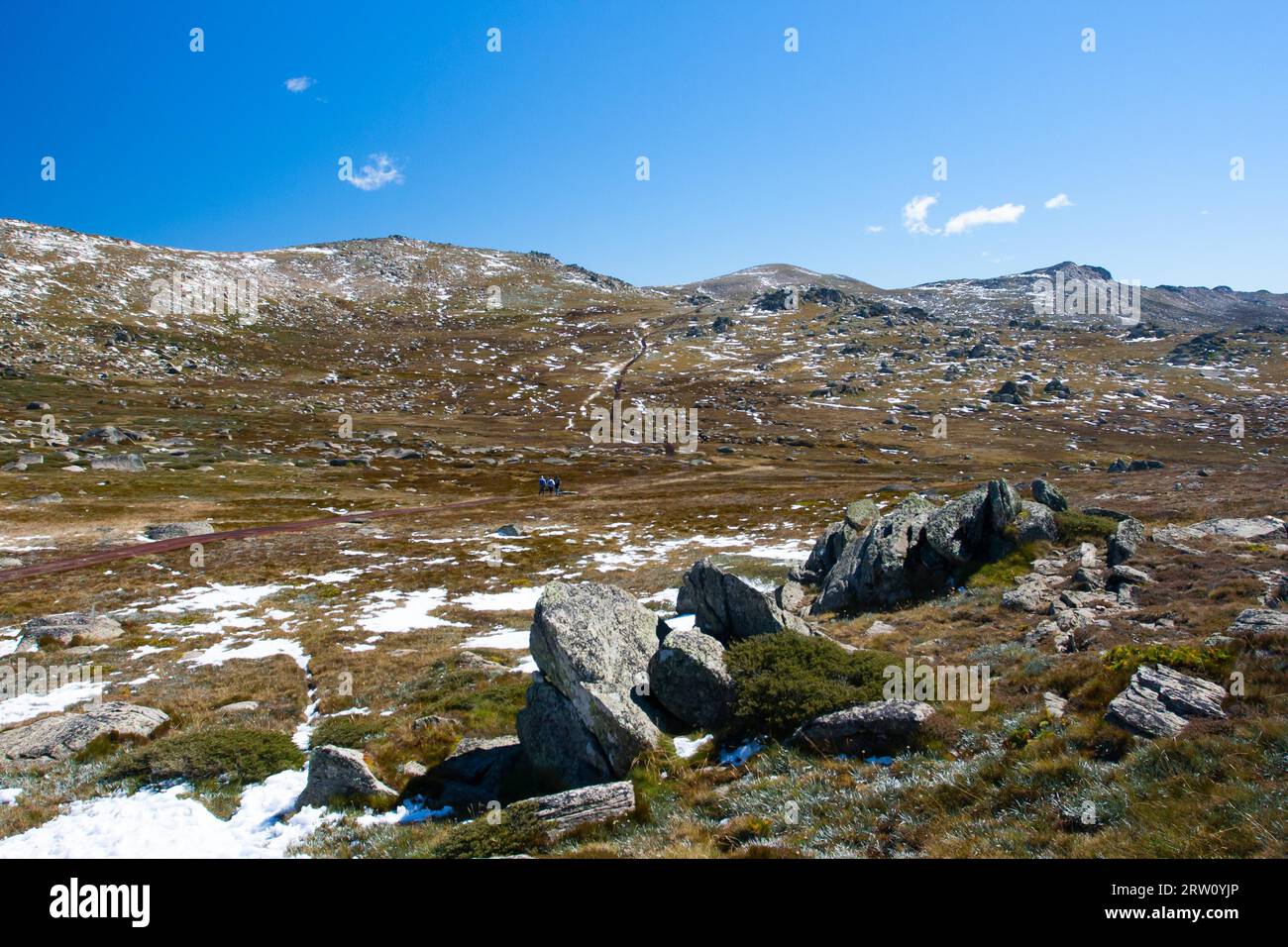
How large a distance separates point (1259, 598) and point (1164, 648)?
6.88 m

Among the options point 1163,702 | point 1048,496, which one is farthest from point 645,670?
point 1048,496

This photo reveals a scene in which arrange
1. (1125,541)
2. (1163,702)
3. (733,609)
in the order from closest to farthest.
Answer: (1163,702) < (733,609) < (1125,541)

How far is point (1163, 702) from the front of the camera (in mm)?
9672

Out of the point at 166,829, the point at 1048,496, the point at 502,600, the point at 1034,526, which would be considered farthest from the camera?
the point at 502,600

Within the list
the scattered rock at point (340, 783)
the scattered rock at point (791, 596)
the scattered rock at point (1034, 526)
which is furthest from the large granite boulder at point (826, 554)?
the scattered rock at point (340, 783)

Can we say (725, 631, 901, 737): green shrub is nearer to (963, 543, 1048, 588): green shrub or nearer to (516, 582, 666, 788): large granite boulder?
(516, 582, 666, 788): large granite boulder

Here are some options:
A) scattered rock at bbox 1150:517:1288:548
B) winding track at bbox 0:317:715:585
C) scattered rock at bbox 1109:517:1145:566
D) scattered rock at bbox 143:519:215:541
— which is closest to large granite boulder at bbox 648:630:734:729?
scattered rock at bbox 1109:517:1145:566

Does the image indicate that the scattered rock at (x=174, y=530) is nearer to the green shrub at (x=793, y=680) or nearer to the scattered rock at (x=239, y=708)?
the scattered rock at (x=239, y=708)

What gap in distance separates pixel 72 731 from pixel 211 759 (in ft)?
17.9

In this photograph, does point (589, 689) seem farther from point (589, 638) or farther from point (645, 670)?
point (645, 670)

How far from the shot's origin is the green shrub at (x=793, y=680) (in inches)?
497
